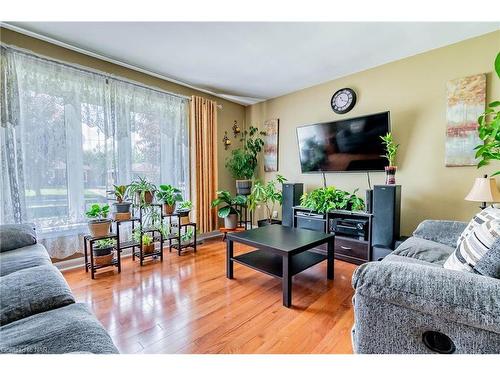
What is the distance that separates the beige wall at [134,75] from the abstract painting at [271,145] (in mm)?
575

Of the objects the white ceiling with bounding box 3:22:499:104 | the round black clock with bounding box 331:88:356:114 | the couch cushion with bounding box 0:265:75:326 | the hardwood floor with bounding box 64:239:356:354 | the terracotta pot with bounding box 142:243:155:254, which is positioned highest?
the white ceiling with bounding box 3:22:499:104

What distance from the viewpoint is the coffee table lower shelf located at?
1.89 metres

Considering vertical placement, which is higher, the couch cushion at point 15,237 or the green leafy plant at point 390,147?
the green leafy plant at point 390,147

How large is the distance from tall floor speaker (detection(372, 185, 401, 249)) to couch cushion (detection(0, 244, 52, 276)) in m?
2.77

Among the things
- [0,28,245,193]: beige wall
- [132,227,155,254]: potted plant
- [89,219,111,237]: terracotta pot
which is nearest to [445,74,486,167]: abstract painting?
[0,28,245,193]: beige wall

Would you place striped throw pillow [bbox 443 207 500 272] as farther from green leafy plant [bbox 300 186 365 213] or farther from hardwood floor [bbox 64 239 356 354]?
green leafy plant [bbox 300 186 365 213]

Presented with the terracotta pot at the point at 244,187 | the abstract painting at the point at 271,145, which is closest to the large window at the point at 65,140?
the terracotta pot at the point at 244,187

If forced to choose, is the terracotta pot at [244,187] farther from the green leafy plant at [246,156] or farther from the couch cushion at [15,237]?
the couch cushion at [15,237]

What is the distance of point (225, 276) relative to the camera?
7.38ft

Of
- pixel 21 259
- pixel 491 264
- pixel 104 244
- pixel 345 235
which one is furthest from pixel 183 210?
pixel 491 264

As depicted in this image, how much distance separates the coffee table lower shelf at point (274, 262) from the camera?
1.89 metres
